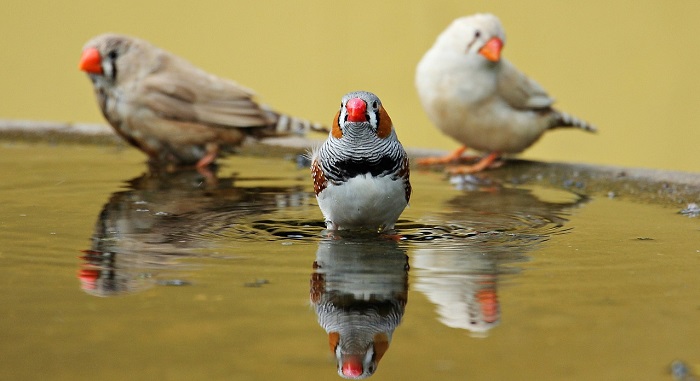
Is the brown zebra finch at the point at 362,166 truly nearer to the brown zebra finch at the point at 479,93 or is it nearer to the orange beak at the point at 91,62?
the brown zebra finch at the point at 479,93

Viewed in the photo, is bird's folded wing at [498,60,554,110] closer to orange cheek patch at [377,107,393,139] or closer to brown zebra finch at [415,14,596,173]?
brown zebra finch at [415,14,596,173]

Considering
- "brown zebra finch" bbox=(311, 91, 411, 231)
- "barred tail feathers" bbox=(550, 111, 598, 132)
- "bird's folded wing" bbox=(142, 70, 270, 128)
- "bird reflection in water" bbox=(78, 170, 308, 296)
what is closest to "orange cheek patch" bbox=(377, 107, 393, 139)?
"brown zebra finch" bbox=(311, 91, 411, 231)

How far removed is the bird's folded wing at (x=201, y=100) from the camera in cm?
575

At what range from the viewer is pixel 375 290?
293 cm

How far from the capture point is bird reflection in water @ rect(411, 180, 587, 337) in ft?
9.07

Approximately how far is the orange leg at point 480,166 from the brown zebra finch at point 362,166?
2.09m

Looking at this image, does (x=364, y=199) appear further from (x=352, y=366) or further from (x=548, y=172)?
(x=548, y=172)

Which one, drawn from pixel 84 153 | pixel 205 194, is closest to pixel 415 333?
pixel 205 194

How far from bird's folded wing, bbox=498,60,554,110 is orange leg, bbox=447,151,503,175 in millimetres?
310

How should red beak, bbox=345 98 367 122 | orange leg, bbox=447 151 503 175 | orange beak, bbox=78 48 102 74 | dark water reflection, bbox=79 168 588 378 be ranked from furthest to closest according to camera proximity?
orange leg, bbox=447 151 503 175, orange beak, bbox=78 48 102 74, red beak, bbox=345 98 367 122, dark water reflection, bbox=79 168 588 378

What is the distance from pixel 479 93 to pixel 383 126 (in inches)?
90.0

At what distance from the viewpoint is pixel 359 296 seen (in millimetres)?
2865

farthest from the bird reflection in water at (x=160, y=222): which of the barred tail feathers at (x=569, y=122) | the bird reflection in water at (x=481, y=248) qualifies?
the barred tail feathers at (x=569, y=122)

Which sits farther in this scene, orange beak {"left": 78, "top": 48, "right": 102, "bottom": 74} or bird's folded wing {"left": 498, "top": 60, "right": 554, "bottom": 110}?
bird's folded wing {"left": 498, "top": 60, "right": 554, "bottom": 110}
